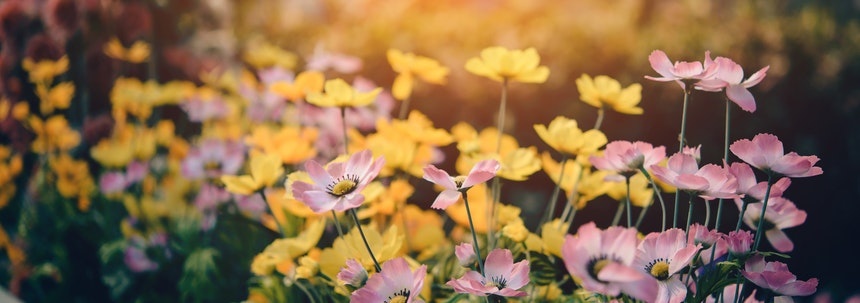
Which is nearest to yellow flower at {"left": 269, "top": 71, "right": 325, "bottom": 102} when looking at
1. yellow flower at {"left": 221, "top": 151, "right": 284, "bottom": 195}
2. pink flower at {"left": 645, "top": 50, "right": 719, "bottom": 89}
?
yellow flower at {"left": 221, "top": 151, "right": 284, "bottom": 195}

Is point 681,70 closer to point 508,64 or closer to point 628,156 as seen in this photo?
point 628,156

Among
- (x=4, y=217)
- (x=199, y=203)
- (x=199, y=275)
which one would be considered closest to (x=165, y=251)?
(x=199, y=203)

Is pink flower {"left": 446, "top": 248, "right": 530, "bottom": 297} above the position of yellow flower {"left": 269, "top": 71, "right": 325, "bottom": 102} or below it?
above

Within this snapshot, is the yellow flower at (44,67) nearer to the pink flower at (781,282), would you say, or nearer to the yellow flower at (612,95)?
the yellow flower at (612,95)

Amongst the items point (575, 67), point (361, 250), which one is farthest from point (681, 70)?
point (575, 67)

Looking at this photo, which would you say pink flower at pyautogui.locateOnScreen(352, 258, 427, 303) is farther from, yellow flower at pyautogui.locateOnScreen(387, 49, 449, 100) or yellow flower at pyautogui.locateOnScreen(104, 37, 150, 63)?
yellow flower at pyautogui.locateOnScreen(104, 37, 150, 63)

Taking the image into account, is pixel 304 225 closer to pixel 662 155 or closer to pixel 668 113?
pixel 662 155

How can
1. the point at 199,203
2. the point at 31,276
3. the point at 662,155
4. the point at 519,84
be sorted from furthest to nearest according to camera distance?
1. the point at 519,84
2. the point at 31,276
3. the point at 199,203
4. the point at 662,155
